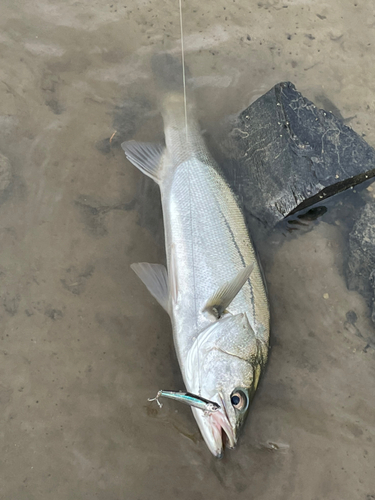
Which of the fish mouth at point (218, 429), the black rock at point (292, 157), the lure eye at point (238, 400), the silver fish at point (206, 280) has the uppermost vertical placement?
the black rock at point (292, 157)

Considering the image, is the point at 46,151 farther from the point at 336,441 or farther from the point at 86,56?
the point at 336,441

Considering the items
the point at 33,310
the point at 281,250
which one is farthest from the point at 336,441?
the point at 33,310

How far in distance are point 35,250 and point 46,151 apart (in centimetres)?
102

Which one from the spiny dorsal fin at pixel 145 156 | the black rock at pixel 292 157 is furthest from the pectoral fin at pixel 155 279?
the black rock at pixel 292 157

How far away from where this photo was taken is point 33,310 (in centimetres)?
304

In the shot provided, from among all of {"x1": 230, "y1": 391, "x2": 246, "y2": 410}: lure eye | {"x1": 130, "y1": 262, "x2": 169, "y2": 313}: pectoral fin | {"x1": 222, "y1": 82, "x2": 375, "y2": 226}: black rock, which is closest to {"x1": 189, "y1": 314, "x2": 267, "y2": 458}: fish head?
{"x1": 230, "y1": 391, "x2": 246, "y2": 410}: lure eye

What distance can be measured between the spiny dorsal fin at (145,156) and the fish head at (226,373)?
1.54 meters

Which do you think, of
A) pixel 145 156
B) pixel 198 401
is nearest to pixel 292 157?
pixel 145 156

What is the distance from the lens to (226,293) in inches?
105

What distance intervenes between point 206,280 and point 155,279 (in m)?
0.46

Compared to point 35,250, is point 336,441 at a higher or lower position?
lower

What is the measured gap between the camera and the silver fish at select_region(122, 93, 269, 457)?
8.20 ft

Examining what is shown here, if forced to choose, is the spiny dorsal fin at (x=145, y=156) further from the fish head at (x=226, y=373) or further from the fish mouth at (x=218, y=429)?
the fish mouth at (x=218, y=429)

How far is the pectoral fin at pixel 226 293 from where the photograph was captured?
2.67 m
